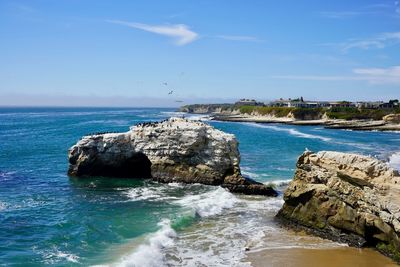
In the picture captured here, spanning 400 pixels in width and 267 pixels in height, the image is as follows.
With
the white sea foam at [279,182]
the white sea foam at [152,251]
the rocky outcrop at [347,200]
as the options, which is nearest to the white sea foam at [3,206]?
the white sea foam at [152,251]

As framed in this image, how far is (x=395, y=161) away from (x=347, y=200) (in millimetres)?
29523

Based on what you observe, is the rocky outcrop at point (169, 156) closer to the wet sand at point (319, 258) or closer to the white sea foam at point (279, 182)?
the white sea foam at point (279, 182)

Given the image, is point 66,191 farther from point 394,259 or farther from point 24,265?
point 394,259

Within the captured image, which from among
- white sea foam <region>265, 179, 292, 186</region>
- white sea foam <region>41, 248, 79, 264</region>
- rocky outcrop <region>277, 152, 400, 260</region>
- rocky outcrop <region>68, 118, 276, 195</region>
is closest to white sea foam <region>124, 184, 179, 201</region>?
rocky outcrop <region>68, 118, 276, 195</region>

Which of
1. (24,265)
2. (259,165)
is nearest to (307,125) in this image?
(259,165)

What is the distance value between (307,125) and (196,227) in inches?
3926

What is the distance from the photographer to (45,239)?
21141 mm

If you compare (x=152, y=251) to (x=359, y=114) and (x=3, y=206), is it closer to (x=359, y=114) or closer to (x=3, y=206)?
(x=3, y=206)

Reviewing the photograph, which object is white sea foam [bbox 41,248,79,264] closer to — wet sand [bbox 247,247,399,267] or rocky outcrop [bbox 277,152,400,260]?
wet sand [bbox 247,247,399,267]

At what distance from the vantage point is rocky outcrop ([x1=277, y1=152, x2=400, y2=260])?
19.7 metres

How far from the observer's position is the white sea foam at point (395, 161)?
143 ft

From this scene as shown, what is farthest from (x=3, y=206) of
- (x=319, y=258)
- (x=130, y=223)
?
(x=319, y=258)

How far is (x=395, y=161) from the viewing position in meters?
47.9

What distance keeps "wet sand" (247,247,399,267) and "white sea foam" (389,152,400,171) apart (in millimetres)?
25282
